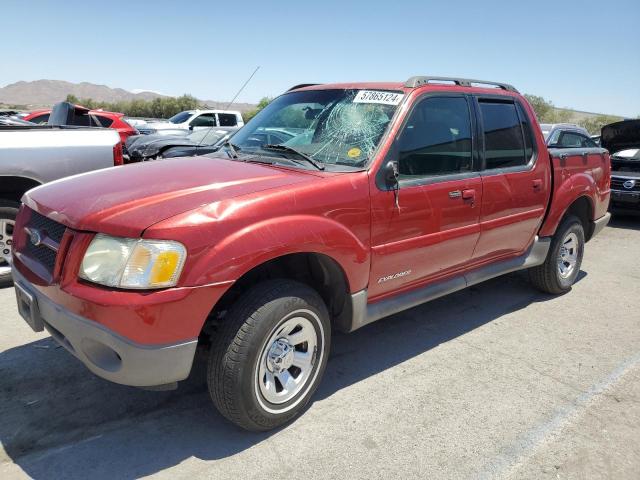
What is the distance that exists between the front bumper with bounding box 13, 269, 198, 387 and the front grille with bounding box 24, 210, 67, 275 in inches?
9.4

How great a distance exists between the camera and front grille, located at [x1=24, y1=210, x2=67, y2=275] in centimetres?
257

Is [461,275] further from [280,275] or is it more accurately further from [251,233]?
[251,233]

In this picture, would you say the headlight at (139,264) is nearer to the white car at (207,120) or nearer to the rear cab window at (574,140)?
the rear cab window at (574,140)

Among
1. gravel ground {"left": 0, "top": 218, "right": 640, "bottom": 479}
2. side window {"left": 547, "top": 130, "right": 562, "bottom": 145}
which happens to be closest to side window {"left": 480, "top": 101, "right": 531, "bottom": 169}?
gravel ground {"left": 0, "top": 218, "right": 640, "bottom": 479}

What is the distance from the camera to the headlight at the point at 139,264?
2271 millimetres

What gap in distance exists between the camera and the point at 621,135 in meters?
9.66

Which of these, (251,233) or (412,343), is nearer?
(251,233)

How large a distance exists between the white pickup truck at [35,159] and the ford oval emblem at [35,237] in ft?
7.25

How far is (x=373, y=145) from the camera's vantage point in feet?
10.5

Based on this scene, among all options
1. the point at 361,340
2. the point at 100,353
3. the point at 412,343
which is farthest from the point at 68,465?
the point at 412,343

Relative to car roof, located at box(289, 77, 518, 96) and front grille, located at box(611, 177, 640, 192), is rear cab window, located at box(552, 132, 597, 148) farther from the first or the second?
car roof, located at box(289, 77, 518, 96)

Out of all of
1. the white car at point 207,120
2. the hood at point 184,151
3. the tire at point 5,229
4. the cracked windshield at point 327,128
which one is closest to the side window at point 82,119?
the hood at point 184,151

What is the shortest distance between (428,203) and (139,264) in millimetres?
1927

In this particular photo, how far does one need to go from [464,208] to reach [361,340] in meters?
1.31
